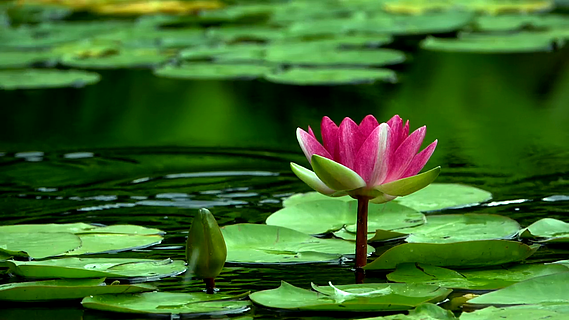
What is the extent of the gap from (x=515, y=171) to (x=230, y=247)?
3.12 ft

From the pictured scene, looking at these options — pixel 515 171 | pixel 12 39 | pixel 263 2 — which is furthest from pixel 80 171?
pixel 263 2

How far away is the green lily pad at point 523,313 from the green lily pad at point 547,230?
38 cm

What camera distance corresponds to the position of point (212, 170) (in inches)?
92.0

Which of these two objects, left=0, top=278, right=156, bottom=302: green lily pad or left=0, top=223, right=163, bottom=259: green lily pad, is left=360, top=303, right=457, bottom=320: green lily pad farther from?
left=0, top=223, right=163, bottom=259: green lily pad

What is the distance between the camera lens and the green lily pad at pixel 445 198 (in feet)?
6.01

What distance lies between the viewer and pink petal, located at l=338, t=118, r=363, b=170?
1348mm

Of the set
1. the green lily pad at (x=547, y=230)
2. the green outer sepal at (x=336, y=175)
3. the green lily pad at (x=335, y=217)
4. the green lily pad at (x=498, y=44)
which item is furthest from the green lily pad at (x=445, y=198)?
the green lily pad at (x=498, y=44)

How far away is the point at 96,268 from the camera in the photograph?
4.58 ft

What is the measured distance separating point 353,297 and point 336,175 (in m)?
0.19

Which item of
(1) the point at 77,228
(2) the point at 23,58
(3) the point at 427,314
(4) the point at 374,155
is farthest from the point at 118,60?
(3) the point at 427,314

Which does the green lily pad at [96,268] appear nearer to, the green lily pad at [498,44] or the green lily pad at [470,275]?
the green lily pad at [470,275]

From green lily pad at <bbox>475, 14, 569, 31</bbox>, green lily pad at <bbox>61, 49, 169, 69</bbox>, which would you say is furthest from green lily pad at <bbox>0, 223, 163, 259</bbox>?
green lily pad at <bbox>475, 14, 569, 31</bbox>

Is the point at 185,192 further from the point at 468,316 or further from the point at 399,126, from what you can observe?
the point at 468,316

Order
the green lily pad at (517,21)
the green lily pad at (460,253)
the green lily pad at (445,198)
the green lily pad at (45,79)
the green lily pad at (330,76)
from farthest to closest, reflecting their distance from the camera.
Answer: the green lily pad at (517,21)
the green lily pad at (45,79)
the green lily pad at (330,76)
the green lily pad at (445,198)
the green lily pad at (460,253)
